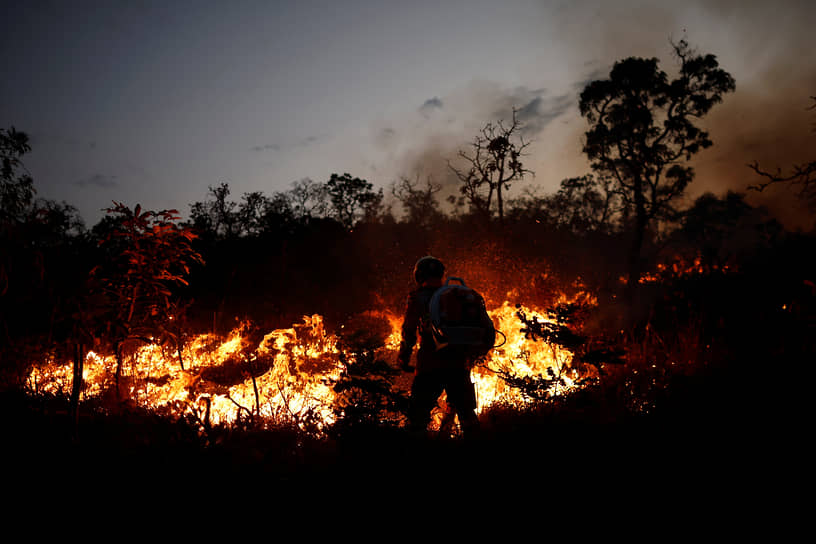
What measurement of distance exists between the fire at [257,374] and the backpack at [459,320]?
141cm

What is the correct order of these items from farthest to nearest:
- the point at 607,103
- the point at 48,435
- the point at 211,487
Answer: the point at 607,103, the point at 48,435, the point at 211,487

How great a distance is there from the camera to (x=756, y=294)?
11477 millimetres

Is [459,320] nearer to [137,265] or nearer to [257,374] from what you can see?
[137,265]

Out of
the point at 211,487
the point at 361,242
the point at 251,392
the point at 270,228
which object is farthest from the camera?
the point at 361,242

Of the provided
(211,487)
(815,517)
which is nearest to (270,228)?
(211,487)

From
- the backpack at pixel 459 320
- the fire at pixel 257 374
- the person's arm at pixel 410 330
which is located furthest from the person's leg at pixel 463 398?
the fire at pixel 257 374

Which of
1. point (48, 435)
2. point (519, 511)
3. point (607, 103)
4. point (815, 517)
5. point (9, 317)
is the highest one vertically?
point (607, 103)

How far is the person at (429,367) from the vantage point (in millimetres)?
4152

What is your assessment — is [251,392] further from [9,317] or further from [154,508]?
[154,508]

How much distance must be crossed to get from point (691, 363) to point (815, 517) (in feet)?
10.6

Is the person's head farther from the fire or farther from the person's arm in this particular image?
the fire

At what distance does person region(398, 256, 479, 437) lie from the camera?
4.15 m

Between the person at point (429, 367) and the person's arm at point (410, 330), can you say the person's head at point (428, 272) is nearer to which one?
the person at point (429, 367)

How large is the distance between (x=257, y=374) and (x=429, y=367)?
516 cm
